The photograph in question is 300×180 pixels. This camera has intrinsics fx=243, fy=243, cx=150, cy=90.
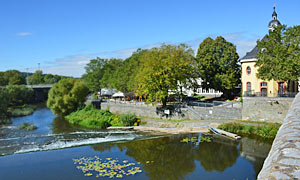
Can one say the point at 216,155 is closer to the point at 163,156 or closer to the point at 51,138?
the point at 163,156

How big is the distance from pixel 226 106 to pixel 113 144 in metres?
14.1

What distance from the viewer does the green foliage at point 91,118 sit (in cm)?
3384

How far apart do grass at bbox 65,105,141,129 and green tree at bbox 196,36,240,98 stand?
1368 cm

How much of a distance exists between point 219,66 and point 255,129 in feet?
56.1

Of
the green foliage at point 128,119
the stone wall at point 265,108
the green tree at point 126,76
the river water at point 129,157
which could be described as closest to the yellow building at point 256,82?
the stone wall at point 265,108

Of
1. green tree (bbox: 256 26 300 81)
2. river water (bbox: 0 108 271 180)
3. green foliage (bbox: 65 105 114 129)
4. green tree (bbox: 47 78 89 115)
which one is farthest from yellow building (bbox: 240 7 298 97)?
green tree (bbox: 47 78 89 115)

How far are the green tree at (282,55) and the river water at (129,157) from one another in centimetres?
759

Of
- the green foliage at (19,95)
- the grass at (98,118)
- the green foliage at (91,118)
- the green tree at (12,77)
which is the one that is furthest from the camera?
the green tree at (12,77)

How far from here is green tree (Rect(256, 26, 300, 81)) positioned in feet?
76.4

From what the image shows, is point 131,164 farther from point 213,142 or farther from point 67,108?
point 67,108

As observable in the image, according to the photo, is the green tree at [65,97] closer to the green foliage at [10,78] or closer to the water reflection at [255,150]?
the water reflection at [255,150]

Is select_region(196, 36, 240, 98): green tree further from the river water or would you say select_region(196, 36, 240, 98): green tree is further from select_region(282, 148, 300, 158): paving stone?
select_region(282, 148, 300, 158): paving stone

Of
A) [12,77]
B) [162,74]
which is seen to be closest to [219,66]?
[162,74]

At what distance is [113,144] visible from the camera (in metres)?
23.1
